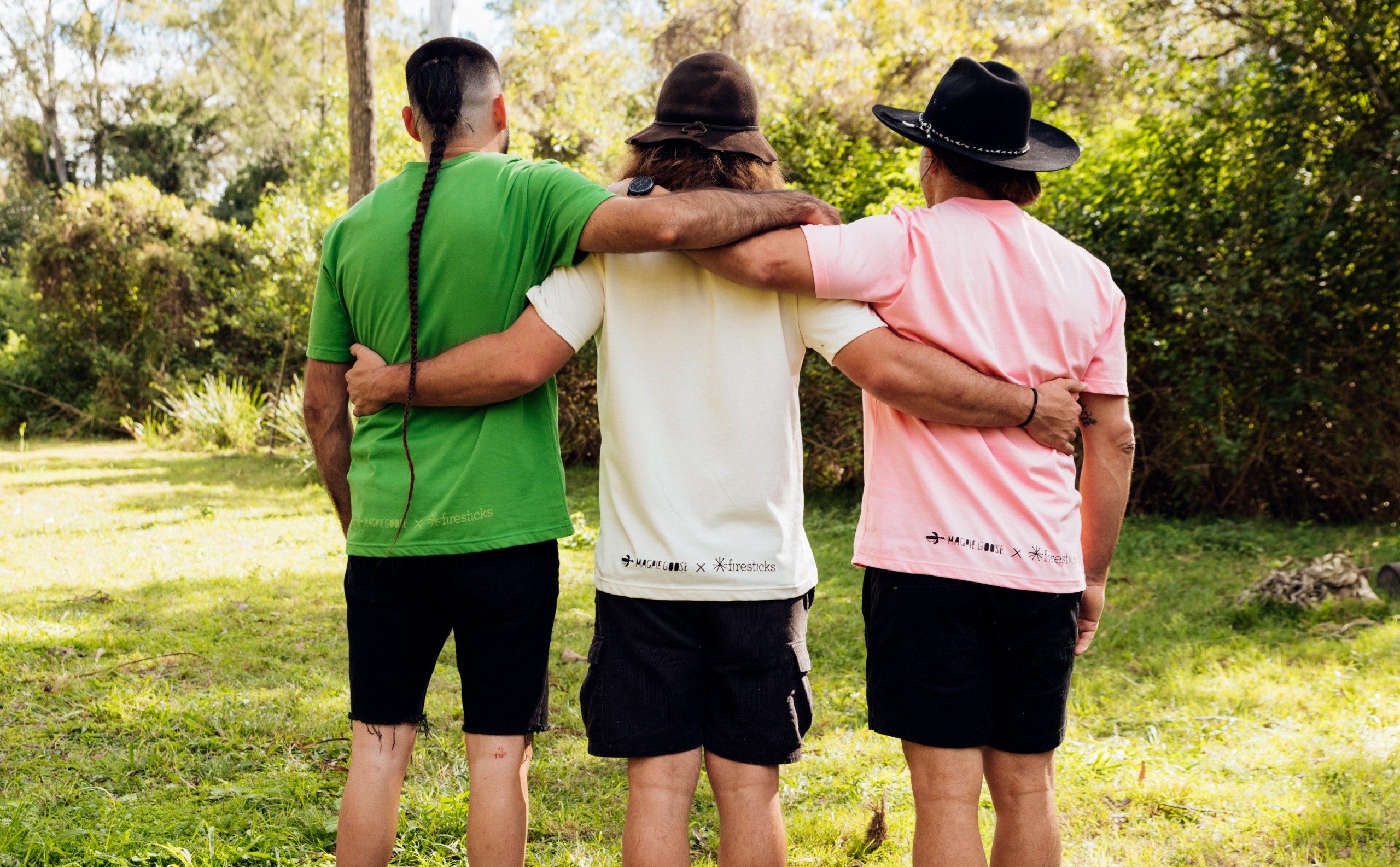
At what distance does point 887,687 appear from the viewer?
1.96 m

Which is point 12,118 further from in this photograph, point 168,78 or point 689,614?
point 689,614

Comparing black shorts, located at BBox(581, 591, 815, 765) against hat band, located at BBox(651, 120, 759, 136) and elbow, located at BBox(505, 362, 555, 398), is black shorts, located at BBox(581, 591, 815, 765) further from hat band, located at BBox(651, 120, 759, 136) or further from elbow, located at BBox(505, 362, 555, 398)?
hat band, located at BBox(651, 120, 759, 136)

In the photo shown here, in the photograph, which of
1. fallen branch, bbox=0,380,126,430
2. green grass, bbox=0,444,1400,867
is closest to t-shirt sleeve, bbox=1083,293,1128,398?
green grass, bbox=0,444,1400,867

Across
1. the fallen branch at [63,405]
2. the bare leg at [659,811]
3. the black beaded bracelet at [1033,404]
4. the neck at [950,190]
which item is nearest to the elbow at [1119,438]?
the black beaded bracelet at [1033,404]

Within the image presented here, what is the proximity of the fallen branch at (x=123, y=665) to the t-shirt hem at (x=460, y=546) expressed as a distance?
2.72m

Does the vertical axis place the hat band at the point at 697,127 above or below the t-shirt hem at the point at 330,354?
above

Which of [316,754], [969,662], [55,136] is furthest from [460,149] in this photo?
[55,136]

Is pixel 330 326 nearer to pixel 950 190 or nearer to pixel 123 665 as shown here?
pixel 950 190

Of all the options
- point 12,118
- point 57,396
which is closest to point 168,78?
point 12,118

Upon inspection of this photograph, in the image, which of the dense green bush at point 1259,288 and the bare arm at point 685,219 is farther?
the dense green bush at point 1259,288

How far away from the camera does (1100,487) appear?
2.14 m

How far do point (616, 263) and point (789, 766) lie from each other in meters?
2.07

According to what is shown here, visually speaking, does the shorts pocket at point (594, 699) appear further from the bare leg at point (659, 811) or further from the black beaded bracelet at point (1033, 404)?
the black beaded bracelet at point (1033, 404)

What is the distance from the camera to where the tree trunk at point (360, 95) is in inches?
261
